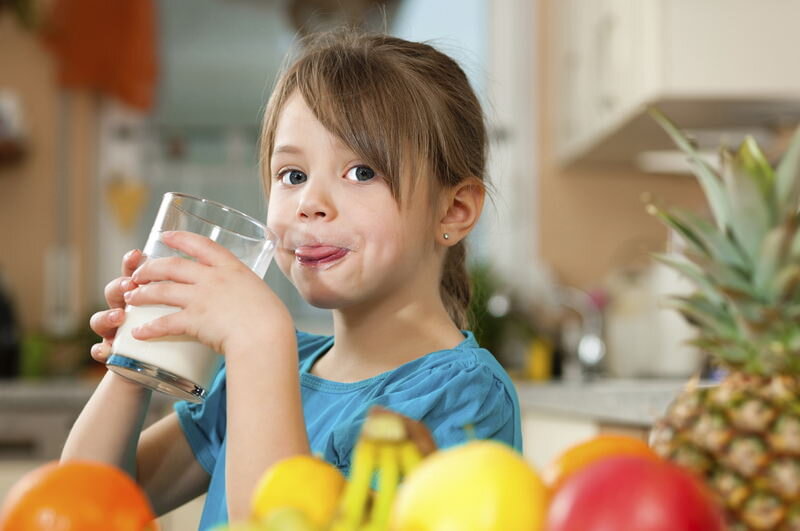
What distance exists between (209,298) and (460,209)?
1.66 feet

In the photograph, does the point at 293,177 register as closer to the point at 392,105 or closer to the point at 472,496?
the point at 392,105

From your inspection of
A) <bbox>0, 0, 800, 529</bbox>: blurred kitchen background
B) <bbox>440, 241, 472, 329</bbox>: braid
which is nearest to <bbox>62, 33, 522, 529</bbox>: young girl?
<bbox>440, 241, 472, 329</bbox>: braid

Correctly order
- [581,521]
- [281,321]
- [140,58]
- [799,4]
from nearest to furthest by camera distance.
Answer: [581,521], [281,321], [799,4], [140,58]

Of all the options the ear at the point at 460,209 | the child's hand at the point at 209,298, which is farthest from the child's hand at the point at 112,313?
the ear at the point at 460,209

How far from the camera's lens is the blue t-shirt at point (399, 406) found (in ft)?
2.98

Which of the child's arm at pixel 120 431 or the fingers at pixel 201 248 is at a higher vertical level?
the fingers at pixel 201 248

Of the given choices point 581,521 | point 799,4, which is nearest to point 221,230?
point 581,521

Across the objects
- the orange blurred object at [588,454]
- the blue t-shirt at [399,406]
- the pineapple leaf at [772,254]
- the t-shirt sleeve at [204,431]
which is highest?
the pineapple leaf at [772,254]

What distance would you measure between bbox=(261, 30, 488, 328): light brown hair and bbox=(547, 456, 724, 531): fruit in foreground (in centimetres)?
64

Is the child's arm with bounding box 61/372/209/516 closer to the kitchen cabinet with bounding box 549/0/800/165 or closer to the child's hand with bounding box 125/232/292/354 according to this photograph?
the child's hand with bounding box 125/232/292/354

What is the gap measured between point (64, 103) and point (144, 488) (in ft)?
10.5

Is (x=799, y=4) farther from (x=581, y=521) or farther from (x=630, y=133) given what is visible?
(x=581, y=521)

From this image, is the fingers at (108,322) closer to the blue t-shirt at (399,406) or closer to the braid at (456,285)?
the blue t-shirt at (399,406)

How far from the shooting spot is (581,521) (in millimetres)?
413
